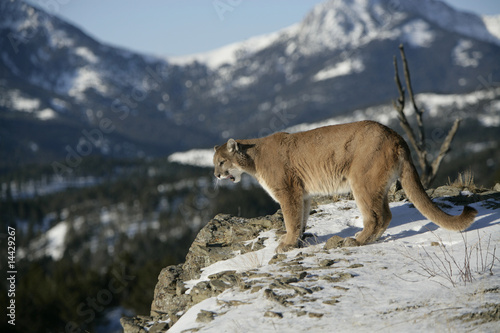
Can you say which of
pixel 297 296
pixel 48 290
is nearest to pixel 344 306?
pixel 297 296

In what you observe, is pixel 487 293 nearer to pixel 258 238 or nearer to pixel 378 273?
pixel 378 273

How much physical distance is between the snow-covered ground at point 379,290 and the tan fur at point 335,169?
0.50 m

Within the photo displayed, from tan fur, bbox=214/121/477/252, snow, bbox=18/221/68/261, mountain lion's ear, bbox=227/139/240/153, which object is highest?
snow, bbox=18/221/68/261

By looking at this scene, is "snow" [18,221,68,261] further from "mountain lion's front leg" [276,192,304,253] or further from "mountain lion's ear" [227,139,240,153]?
"mountain lion's front leg" [276,192,304,253]

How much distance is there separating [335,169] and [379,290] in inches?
135

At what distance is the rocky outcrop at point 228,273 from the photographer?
753 cm

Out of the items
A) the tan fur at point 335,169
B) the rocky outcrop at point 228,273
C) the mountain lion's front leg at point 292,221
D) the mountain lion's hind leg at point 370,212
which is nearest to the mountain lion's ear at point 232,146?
the tan fur at point 335,169

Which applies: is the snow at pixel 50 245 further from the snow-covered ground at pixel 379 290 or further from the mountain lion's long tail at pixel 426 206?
the mountain lion's long tail at pixel 426 206

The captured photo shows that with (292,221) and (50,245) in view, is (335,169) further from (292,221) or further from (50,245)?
(50,245)

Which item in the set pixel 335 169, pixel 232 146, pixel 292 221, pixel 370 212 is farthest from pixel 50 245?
pixel 370 212

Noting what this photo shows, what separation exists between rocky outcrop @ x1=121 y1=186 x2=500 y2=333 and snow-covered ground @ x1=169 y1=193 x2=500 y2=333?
7cm

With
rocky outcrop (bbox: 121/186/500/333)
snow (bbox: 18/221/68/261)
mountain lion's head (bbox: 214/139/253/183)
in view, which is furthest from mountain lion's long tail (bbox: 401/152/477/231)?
snow (bbox: 18/221/68/261)

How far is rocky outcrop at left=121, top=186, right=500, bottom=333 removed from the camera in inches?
296

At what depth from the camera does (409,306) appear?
20.8 ft
